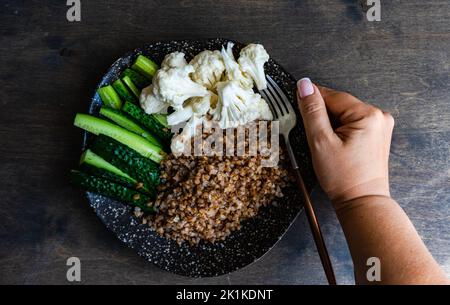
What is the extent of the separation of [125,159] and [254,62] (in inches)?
26.5

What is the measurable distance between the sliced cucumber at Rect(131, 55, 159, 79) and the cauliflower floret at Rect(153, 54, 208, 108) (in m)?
0.11

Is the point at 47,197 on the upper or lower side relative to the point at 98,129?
lower

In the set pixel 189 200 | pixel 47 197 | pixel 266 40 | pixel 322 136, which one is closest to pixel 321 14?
pixel 266 40

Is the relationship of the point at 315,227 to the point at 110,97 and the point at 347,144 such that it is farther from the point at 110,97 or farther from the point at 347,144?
the point at 110,97

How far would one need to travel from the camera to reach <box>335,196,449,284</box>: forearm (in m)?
1.75

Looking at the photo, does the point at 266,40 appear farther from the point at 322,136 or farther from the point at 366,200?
the point at 366,200

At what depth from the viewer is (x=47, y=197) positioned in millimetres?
2174

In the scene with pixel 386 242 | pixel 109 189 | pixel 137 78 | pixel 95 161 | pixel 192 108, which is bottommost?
pixel 386 242

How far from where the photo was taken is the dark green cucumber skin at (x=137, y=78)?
203cm

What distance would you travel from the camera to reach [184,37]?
2225mm

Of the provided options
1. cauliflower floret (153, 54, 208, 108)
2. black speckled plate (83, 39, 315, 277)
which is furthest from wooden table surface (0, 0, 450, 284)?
cauliflower floret (153, 54, 208, 108)

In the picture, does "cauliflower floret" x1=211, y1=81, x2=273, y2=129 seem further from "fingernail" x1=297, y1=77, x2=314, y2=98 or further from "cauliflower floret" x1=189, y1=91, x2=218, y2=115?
"fingernail" x1=297, y1=77, x2=314, y2=98

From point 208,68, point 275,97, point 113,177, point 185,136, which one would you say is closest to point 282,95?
point 275,97
